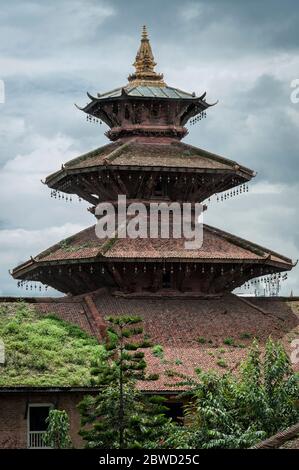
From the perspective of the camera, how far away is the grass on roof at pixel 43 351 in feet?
159

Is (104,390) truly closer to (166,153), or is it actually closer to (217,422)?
(217,422)

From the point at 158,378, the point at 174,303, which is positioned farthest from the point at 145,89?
the point at 158,378

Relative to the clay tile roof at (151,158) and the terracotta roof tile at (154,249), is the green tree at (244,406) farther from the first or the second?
the clay tile roof at (151,158)

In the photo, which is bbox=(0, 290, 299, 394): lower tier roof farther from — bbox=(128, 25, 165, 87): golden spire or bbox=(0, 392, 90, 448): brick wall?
bbox=(128, 25, 165, 87): golden spire

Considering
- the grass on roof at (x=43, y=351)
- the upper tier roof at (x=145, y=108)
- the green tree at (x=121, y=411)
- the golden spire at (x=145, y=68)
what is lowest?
the green tree at (x=121, y=411)

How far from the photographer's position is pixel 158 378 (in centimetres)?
4831

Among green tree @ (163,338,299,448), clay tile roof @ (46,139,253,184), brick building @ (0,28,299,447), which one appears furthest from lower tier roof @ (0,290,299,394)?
green tree @ (163,338,299,448)

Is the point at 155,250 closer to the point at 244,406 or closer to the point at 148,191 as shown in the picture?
the point at 148,191

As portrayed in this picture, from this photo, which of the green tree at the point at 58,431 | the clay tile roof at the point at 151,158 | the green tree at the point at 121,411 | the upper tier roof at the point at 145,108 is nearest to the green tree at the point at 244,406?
the green tree at the point at 121,411

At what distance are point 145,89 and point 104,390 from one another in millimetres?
20999

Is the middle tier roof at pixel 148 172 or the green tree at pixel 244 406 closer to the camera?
the green tree at pixel 244 406

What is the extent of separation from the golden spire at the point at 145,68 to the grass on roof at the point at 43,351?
43.7 feet

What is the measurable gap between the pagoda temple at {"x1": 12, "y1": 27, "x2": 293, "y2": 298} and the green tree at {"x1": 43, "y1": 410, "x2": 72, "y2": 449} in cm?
1181

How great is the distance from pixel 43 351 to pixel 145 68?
1776 centimetres
